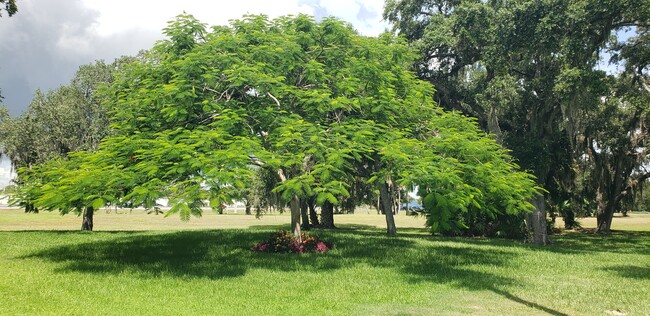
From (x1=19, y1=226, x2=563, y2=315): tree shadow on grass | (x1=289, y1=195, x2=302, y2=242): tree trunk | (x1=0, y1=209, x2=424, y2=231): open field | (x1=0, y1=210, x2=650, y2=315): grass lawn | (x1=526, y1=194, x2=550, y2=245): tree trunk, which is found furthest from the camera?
(x1=0, y1=209, x2=424, y2=231): open field

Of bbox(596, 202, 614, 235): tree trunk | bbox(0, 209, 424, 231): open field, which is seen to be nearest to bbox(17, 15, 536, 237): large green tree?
bbox(0, 209, 424, 231): open field

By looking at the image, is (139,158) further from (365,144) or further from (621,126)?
(621,126)

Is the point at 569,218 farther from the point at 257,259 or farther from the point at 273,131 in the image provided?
the point at 273,131

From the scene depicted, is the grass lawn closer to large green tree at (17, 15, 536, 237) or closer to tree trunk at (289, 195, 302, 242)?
tree trunk at (289, 195, 302, 242)

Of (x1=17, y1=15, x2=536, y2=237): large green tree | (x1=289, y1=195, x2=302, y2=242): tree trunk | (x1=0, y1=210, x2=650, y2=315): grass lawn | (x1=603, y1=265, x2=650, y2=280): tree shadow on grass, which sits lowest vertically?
(x1=603, y1=265, x2=650, y2=280): tree shadow on grass

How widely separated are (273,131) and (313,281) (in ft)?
17.0

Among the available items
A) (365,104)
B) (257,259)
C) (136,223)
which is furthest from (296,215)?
(136,223)

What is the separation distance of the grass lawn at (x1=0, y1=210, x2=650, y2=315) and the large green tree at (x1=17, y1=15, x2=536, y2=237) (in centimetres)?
200

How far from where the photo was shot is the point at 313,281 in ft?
41.3

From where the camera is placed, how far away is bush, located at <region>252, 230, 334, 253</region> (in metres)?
18.2

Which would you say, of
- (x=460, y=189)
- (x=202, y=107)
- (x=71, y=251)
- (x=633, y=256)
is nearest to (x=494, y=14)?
(x=633, y=256)

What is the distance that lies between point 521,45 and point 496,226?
14.3 m

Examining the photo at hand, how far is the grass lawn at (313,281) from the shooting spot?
980 centimetres

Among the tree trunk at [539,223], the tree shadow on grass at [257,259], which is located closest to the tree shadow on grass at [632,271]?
the tree shadow on grass at [257,259]
